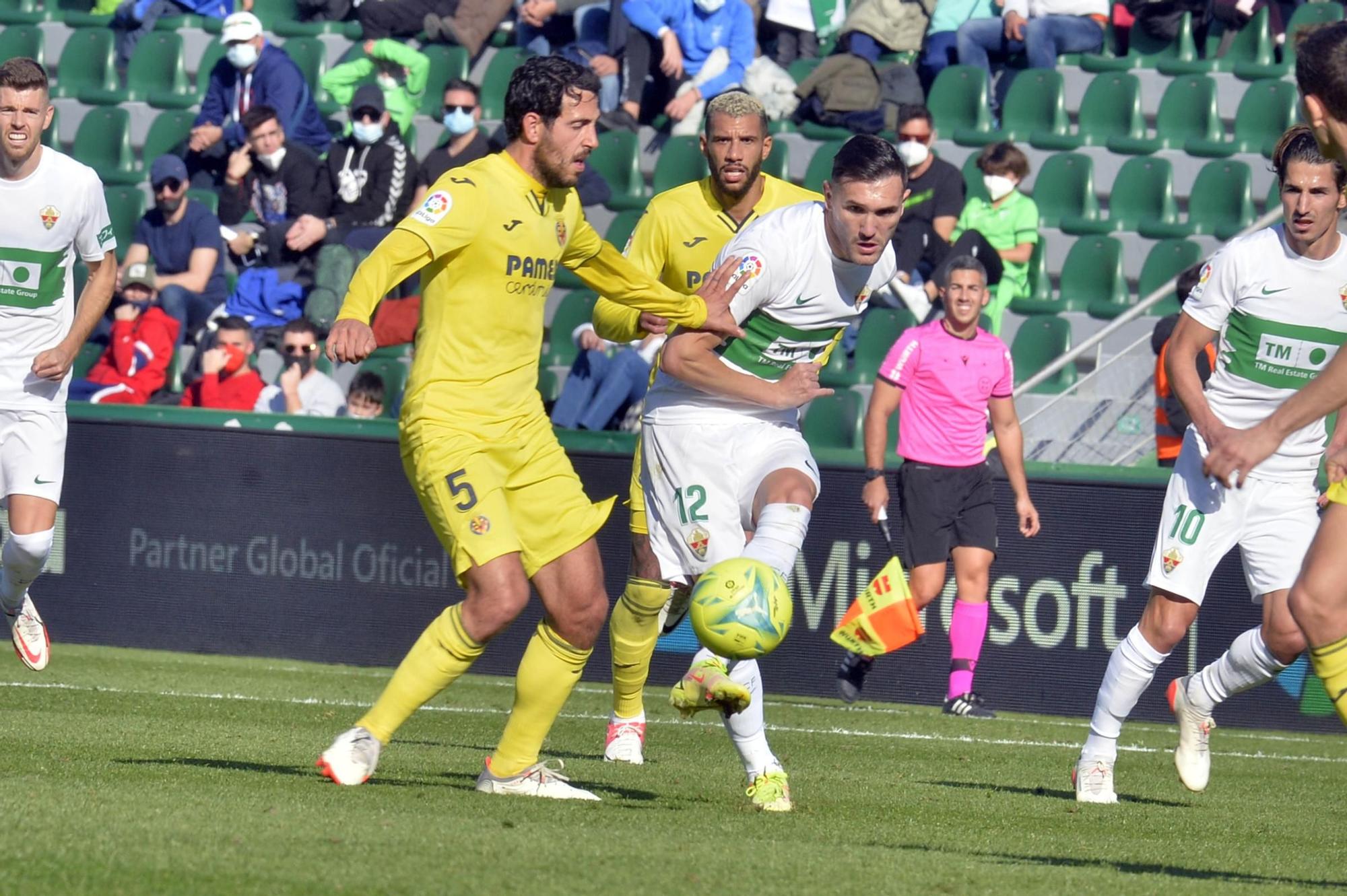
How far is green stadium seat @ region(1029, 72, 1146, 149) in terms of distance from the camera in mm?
15383

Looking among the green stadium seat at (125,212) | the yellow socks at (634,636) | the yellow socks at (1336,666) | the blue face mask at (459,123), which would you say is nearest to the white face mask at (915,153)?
the blue face mask at (459,123)

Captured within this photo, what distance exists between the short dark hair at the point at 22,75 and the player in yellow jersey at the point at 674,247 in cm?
248

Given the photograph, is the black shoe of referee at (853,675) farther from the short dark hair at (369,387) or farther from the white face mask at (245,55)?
the white face mask at (245,55)

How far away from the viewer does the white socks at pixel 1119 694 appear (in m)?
7.11

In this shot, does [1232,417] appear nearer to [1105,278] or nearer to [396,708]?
[396,708]

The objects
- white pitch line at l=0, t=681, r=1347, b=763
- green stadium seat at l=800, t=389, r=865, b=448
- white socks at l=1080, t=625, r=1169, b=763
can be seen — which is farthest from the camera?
green stadium seat at l=800, t=389, r=865, b=448

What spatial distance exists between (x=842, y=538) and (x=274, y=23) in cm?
937

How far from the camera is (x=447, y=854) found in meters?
4.66

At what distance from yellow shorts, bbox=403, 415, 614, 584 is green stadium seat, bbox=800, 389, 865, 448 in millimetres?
6836

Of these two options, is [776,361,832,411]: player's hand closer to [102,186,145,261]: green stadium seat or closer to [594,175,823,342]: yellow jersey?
[594,175,823,342]: yellow jersey

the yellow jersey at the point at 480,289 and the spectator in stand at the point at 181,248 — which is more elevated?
the yellow jersey at the point at 480,289

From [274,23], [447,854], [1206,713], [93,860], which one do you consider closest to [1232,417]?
[1206,713]

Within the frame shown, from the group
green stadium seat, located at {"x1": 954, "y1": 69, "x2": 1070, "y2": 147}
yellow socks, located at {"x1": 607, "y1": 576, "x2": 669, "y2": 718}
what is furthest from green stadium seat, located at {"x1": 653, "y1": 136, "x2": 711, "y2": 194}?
yellow socks, located at {"x1": 607, "y1": 576, "x2": 669, "y2": 718}

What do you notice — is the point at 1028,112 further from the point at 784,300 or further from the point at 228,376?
the point at 784,300
